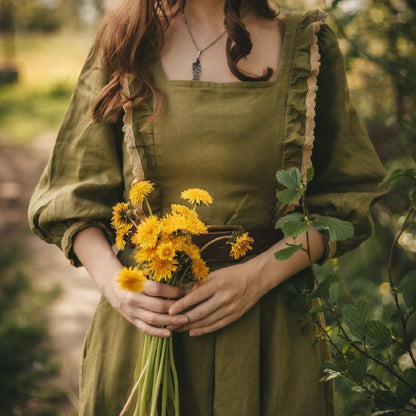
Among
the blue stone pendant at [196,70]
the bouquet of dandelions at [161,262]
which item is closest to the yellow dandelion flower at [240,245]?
the bouquet of dandelions at [161,262]

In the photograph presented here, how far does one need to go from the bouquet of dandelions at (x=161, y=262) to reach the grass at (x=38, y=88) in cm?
503

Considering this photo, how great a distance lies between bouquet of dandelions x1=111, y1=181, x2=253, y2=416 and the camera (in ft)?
3.51

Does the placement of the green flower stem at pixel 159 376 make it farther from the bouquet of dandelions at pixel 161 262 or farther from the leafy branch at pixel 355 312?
the leafy branch at pixel 355 312

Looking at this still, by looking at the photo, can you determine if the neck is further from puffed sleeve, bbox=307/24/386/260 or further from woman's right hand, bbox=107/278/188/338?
woman's right hand, bbox=107/278/188/338

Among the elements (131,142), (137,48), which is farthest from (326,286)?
(137,48)

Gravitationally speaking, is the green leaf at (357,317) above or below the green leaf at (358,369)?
above

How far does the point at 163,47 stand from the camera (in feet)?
4.63

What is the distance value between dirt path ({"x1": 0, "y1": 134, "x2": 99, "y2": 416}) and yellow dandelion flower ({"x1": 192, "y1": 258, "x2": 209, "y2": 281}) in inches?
80.4

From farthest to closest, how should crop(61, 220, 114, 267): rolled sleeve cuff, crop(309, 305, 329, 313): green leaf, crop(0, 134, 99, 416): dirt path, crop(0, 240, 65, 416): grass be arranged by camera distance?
1. crop(0, 134, 99, 416): dirt path
2. crop(0, 240, 65, 416): grass
3. crop(61, 220, 114, 267): rolled sleeve cuff
4. crop(309, 305, 329, 313): green leaf

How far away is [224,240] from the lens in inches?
51.5

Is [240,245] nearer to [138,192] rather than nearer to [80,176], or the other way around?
[138,192]

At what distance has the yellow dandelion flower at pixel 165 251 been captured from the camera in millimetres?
1058

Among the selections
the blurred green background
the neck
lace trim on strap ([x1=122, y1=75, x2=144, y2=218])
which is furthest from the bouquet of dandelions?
the neck

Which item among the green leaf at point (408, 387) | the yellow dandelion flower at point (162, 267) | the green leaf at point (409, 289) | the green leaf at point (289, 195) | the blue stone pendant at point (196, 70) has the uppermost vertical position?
the blue stone pendant at point (196, 70)
